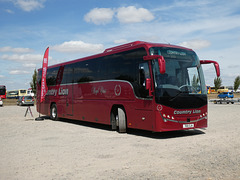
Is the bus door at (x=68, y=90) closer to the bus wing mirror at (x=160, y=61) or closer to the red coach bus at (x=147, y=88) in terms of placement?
the red coach bus at (x=147, y=88)

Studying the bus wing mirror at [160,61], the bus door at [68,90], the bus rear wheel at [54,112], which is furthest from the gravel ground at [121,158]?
the bus rear wheel at [54,112]

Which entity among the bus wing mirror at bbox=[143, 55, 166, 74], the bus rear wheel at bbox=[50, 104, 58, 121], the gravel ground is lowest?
the gravel ground

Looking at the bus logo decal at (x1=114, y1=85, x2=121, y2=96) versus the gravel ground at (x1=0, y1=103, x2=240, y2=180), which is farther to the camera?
the bus logo decal at (x1=114, y1=85, x2=121, y2=96)

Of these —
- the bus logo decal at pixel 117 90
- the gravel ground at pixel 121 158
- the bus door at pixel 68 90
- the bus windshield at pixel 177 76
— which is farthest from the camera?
the bus door at pixel 68 90

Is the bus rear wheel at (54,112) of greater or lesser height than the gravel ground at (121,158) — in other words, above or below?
above

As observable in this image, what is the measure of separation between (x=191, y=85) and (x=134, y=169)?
18.4 feet

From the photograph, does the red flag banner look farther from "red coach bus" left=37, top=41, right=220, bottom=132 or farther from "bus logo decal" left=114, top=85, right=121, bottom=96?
"bus logo decal" left=114, top=85, right=121, bottom=96

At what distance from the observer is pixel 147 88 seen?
991 cm

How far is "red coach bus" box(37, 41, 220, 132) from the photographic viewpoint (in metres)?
10.1

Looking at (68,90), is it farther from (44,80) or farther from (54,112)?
(44,80)

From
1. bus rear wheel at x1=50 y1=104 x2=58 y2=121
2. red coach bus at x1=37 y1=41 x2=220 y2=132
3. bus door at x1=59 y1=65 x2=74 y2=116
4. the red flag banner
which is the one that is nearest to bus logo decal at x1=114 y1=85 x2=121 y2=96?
red coach bus at x1=37 y1=41 x2=220 y2=132

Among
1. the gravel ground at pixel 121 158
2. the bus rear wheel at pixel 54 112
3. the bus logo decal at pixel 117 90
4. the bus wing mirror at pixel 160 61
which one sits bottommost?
the gravel ground at pixel 121 158

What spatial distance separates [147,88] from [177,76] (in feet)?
4.31

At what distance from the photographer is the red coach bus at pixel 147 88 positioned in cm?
1006
